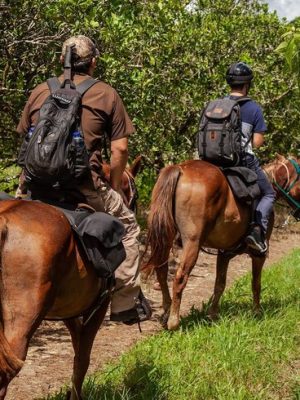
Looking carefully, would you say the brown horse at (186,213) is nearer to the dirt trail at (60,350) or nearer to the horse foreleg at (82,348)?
the dirt trail at (60,350)

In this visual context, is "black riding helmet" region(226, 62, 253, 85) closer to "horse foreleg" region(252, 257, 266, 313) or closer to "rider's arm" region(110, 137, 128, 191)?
"horse foreleg" region(252, 257, 266, 313)

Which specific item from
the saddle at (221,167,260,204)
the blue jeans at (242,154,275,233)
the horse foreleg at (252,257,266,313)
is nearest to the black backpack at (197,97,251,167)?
the saddle at (221,167,260,204)

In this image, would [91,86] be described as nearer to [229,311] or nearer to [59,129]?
[59,129]

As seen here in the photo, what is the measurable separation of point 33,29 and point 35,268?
4462 millimetres

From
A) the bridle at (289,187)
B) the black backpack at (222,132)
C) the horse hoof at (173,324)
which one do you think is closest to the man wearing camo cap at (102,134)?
the horse hoof at (173,324)

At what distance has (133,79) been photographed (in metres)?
8.26

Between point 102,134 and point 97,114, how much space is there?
0.17 meters

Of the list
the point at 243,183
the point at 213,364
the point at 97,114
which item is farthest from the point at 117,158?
the point at 243,183

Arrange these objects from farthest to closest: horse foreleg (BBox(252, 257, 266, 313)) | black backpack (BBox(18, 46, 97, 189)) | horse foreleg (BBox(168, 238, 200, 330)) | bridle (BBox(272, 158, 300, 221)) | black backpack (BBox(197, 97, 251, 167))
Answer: bridle (BBox(272, 158, 300, 221)), horse foreleg (BBox(252, 257, 266, 313)), black backpack (BBox(197, 97, 251, 167)), horse foreleg (BBox(168, 238, 200, 330)), black backpack (BBox(18, 46, 97, 189))

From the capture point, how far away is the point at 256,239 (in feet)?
23.8

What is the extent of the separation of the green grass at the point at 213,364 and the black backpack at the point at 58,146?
1645 millimetres

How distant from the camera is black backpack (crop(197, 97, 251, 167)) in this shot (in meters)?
6.82

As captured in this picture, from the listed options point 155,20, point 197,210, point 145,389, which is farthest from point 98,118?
point 155,20

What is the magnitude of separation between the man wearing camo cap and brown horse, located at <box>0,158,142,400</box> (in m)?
0.53
